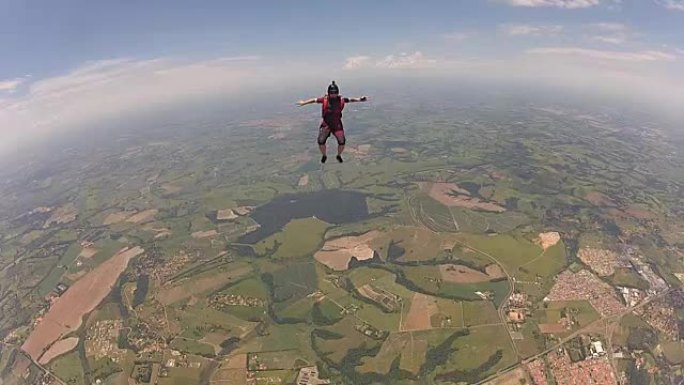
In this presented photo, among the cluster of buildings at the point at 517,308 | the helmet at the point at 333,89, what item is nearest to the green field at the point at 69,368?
the helmet at the point at 333,89

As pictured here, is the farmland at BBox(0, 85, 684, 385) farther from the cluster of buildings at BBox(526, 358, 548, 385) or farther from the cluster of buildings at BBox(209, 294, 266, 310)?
the cluster of buildings at BBox(526, 358, 548, 385)

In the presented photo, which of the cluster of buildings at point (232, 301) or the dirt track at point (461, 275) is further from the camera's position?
the dirt track at point (461, 275)

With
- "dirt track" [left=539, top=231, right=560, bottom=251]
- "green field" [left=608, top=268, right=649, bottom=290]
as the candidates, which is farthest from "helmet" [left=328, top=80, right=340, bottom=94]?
"dirt track" [left=539, top=231, right=560, bottom=251]

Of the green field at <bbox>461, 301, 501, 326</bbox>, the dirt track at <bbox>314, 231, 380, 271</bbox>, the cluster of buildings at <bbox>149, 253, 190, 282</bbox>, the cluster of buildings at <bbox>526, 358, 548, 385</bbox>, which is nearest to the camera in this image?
the cluster of buildings at <bbox>526, 358, 548, 385</bbox>

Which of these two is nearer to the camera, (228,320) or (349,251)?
(228,320)

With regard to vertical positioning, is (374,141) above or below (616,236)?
above

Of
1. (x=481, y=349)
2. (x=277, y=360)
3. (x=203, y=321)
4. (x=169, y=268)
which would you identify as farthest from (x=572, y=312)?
(x=169, y=268)

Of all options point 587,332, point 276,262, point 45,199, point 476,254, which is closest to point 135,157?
point 45,199

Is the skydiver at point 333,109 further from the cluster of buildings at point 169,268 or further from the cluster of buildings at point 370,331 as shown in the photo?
the cluster of buildings at point 169,268

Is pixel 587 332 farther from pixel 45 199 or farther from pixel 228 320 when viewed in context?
pixel 45 199
